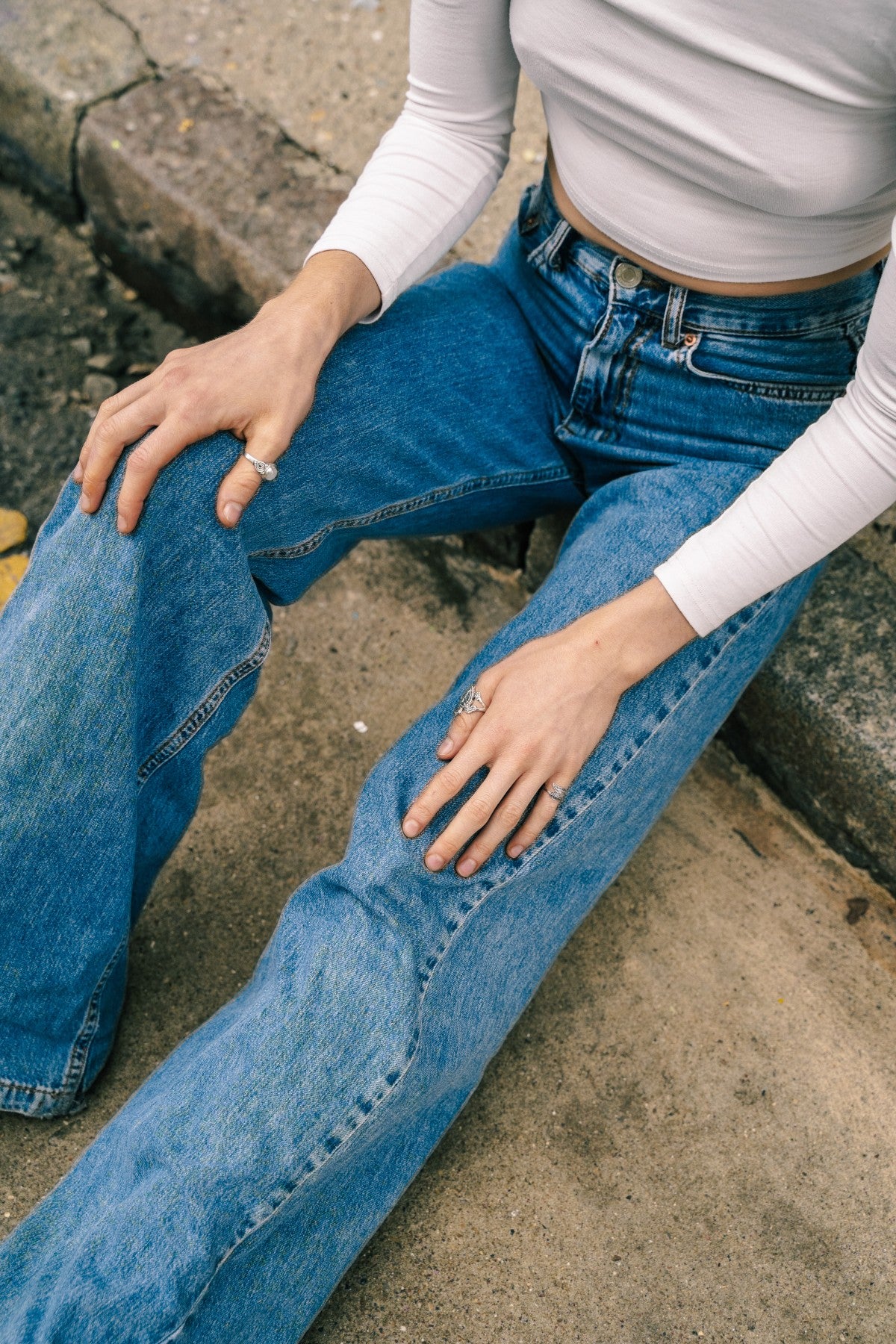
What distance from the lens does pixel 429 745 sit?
39.9 inches

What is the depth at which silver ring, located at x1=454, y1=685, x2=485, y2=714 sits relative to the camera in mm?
987

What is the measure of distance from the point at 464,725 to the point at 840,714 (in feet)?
1.82

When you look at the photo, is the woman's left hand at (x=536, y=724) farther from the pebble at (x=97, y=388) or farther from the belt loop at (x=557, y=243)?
the pebble at (x=97, y=388)

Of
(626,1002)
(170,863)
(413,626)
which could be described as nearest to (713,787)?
(626,1002)

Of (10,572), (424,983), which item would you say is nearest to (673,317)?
(424,983)

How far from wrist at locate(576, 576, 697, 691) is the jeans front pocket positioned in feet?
0.82

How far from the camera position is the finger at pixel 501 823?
0.94m

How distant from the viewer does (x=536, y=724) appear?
3.13 ft

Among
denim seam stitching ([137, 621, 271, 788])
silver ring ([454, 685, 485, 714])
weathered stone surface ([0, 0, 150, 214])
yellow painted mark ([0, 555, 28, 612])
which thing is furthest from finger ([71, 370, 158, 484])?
weathered stone surface ([0, 0, 150, 214])

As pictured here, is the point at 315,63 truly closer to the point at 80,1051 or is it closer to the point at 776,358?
the point at 776,358

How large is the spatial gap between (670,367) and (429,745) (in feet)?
1.51

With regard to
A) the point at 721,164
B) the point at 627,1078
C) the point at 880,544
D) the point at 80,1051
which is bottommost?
the point at 627,1078

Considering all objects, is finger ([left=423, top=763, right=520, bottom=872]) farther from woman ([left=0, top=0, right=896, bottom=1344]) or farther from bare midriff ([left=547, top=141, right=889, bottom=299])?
bare midriff ([left=547, top=141, right=889, bottom=299])

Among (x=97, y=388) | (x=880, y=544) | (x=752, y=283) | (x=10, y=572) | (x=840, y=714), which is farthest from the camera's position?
(x=97, y=388)
